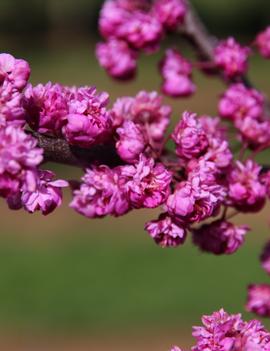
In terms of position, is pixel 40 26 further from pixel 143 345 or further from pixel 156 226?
pixel 156 226

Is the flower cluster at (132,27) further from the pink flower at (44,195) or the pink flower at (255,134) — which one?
the pink flower at (44,195)

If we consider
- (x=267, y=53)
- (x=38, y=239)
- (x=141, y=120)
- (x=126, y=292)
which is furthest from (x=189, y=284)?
(x=141, y=120)

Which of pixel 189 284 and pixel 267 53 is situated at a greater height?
pixel 189 284

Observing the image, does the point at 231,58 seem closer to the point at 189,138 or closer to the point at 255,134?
the point at 255,134

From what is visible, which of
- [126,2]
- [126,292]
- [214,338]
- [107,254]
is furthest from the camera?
[107,254]

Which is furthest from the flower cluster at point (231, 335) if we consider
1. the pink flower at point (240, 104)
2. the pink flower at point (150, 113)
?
the pink flower at point (240, 104)

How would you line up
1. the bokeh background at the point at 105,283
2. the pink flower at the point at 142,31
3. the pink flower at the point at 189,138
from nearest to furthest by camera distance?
the pink flower at the point at 189,138 → the pink flower at the point at 142,31 → the bokeh background at the point at 105,283
